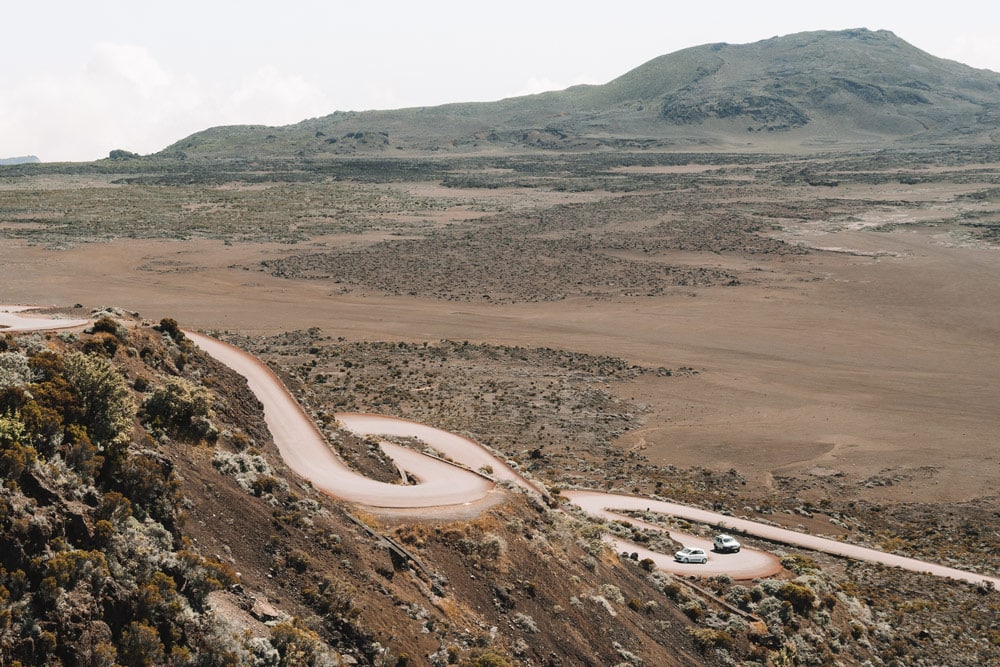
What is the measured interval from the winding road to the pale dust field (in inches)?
243

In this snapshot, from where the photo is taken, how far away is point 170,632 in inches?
457

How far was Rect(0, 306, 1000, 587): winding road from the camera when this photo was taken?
69.3 feet

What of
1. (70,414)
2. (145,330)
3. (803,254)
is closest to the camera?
(70,414)

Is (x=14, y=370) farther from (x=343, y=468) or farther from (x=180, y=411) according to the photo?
(x=343, y=468)

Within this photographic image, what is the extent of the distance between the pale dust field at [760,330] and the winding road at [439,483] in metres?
6.17

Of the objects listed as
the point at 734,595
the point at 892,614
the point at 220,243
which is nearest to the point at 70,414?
the point at 734,595

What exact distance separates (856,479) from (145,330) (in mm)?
29472

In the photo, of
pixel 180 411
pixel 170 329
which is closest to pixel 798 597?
pixel 180 411

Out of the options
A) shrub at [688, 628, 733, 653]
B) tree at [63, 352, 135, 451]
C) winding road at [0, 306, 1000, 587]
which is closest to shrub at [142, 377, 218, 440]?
tree at [63, 352, 135, 451]

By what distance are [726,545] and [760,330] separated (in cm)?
3528

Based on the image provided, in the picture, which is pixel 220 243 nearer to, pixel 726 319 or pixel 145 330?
pixel 726 319

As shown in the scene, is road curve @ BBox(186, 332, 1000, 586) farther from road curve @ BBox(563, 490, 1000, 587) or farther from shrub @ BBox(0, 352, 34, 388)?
shrub @ BBox(0, 352, 34, 388)

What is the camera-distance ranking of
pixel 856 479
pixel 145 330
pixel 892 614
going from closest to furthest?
pixel 145 330 < pixel 892 614 < pixel 856 479

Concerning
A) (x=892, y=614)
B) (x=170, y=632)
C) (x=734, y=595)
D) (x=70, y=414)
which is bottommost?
(x=892, y=614)
